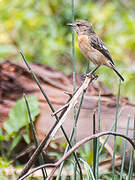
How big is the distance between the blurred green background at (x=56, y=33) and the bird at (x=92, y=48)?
8.12 ft

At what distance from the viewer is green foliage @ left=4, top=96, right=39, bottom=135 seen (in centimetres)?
342

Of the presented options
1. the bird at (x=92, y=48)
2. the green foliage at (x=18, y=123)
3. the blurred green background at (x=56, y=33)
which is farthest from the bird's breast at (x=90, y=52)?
the blurred green background at (x=56, y=33)

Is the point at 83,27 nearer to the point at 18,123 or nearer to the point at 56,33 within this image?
the point at 18,123

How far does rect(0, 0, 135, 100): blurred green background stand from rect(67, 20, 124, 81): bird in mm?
2474

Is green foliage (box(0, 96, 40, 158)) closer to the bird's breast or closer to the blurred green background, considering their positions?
the bird's breast

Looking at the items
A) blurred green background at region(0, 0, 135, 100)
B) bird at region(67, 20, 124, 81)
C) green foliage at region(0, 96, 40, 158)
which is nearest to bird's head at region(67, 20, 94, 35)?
bird at region(67, 20, 124, 81)

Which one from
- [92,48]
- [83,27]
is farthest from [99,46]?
[83,27]

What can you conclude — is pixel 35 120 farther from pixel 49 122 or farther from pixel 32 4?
pixel 32 4

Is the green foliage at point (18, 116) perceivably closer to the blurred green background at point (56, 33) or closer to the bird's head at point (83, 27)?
the bird's head at point (83, 27)

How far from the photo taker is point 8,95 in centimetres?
373

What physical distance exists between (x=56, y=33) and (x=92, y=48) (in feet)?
11.7

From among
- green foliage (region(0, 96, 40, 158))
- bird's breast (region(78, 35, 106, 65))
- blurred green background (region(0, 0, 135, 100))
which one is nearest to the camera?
bird's breast (region(78, 35, 106, 65))

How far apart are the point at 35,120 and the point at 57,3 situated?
3368 mm

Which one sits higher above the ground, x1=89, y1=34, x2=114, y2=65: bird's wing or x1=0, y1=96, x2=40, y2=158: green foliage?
x1=89, y1=34, x2=114, y2=65: bird's wing
